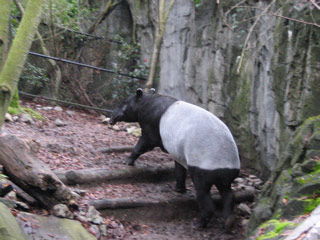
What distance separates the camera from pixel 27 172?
15.3 feet

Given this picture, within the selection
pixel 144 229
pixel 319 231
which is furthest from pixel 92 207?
pixel 319 231

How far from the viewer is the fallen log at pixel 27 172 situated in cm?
464

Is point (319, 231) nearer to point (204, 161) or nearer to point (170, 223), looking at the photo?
point (204, 161)

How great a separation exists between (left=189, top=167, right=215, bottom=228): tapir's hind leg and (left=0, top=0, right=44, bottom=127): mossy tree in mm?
2833

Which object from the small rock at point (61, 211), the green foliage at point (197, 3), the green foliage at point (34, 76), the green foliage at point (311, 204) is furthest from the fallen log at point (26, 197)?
the green foliage at point (34, 76)

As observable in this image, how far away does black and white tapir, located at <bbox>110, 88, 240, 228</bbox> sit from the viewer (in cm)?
585

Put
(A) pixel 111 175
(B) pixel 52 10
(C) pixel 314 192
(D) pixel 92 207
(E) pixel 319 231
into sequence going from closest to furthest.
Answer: (E) pixel 319 231
(C) pixel 314 192
(D) pixel 92 207
(A) pixel 111 175
(B) pixel 52 10

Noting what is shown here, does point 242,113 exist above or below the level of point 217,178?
above

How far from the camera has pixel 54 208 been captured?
4.79 m

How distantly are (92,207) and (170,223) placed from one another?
1.48m

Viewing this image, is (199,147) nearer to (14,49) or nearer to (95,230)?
(95,230)

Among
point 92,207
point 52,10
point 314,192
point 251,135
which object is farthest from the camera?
point 52,10

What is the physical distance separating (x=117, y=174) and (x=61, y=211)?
87.9 inches

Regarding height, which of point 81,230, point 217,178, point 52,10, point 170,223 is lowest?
point 170,223
